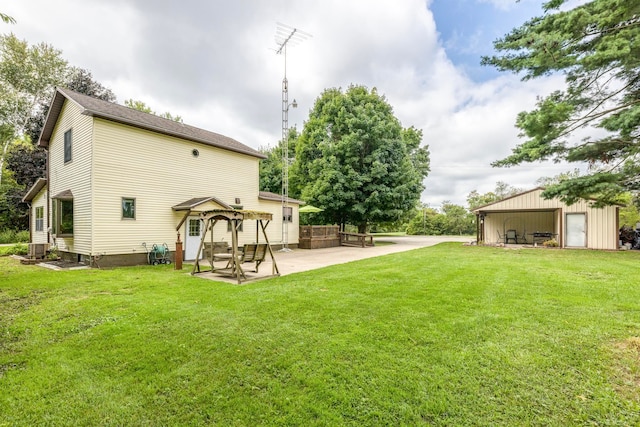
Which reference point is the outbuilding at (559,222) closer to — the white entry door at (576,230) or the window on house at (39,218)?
the white entry door at (576,230)

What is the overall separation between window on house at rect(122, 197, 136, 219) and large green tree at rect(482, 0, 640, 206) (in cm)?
1198

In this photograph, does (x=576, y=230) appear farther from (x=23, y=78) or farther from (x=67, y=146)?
(x=23, y=78)

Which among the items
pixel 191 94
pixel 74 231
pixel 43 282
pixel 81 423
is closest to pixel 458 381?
pixel 81 423

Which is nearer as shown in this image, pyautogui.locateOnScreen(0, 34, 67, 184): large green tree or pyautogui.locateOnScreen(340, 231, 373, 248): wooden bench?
pyautogui.locateOnScreen(340, 231, 373, 248): wooden bench

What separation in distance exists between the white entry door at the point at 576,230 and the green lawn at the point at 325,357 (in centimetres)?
1273

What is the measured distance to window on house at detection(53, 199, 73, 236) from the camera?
1113 centimetres

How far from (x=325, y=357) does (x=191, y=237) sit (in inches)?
414

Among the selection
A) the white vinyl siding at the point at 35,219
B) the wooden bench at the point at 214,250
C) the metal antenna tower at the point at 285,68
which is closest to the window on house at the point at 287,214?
the metal antenna tower at the point at 285,68

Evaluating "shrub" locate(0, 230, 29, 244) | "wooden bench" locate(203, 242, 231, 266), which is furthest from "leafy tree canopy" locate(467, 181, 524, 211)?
"shrub" locate(0, 230, 29, 244)

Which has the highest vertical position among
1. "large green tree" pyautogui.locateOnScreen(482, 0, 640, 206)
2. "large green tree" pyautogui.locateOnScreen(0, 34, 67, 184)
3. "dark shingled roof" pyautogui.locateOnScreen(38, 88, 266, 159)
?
"large green tree" pyautogui.locateOnScreen(0, 34, 67, 184)

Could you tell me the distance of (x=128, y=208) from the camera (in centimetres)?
1072

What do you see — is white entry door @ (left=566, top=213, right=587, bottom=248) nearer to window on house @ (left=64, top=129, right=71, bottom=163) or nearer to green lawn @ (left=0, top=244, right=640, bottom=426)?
green lawn @ (left=0, top=244, right=640, bottom=426)

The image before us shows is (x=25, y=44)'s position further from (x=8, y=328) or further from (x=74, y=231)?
(x=8, y=328)

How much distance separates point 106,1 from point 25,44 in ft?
65.8
